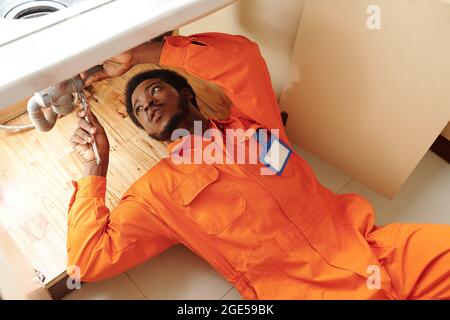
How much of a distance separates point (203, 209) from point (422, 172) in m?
0.88

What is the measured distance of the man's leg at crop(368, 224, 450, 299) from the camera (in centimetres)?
84

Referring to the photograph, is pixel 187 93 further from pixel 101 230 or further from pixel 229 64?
pixel 101 230

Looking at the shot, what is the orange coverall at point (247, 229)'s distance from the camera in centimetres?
88

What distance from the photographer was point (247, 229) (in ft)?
3.08

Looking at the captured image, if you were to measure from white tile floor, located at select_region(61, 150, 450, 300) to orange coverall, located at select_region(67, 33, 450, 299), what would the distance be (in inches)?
5.7

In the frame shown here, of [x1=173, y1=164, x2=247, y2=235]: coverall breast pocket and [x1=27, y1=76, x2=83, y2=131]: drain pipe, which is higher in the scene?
[x1=27, y1=76, x2=83, y2=131]: drain pipe

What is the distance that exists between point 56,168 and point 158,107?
52 centimetres

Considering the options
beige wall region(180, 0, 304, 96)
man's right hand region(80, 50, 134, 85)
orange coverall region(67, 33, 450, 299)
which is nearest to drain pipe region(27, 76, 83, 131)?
man's right hand region(80, 50, 134, 85)

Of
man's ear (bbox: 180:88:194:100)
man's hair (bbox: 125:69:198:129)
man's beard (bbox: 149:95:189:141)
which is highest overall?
man's hair (bbox: 125:69:198:129)

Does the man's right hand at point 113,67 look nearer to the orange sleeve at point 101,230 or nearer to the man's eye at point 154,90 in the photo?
the man's eye at point 154,90

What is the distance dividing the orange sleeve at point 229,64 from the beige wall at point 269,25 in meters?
0.22

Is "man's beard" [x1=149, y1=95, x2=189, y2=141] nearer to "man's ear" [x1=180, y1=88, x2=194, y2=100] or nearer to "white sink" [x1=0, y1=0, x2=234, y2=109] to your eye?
"man's ear" [x1=180, y1=88, x2=194, y2=100]

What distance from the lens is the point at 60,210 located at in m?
1.17
